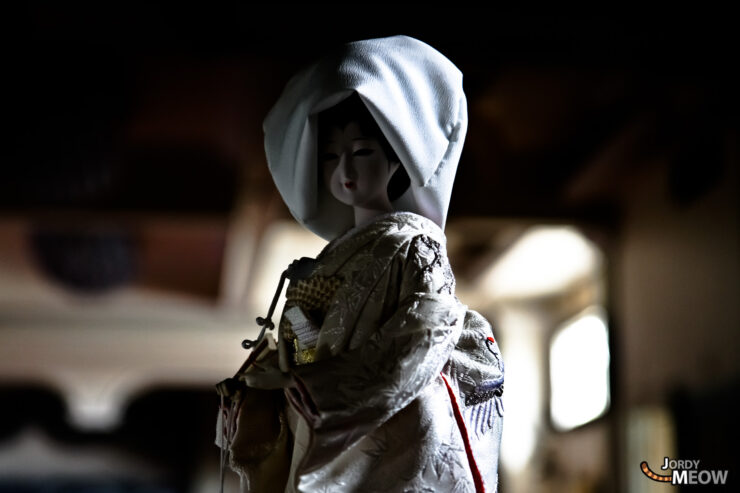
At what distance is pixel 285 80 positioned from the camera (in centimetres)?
552

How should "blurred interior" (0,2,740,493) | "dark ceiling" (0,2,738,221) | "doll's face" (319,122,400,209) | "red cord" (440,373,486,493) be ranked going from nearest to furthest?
"red cord" (440,373,486,493), "doll's face" (319,122,400,209), "dark ceiling" (0,2,738,221), "blurred interior" (0,2,740,493)

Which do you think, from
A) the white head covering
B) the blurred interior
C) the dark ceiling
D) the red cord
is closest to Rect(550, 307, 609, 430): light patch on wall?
the blurred interior

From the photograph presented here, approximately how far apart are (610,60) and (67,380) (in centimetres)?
818

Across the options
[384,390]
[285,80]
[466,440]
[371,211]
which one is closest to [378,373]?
[384,390]

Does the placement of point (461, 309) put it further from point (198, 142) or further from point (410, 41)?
point (198, 142)

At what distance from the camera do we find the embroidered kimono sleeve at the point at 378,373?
4.59ft

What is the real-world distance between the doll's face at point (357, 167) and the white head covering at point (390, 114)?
0.04m

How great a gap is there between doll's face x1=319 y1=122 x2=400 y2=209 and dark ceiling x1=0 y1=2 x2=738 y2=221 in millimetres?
2685

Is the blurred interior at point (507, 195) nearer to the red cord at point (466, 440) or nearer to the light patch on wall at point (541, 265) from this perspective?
the light patch on wall at point (541, 265)

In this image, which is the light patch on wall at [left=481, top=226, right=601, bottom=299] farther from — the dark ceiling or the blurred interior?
the dark ceiling

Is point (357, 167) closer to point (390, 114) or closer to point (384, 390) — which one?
point (390, 114)

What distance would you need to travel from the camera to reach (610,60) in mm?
4543

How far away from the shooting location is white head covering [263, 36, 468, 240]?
63.0 inches

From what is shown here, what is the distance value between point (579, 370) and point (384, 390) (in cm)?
714
